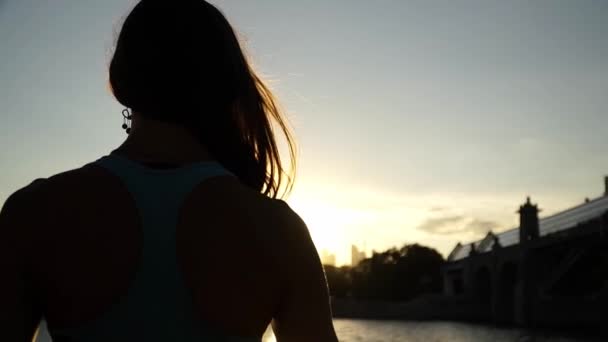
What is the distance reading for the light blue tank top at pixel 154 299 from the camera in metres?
1.12

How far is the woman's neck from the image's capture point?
128 centimetres

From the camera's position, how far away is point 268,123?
1.45 meters

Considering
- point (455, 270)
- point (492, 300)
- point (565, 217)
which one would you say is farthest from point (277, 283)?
point (455, 270)

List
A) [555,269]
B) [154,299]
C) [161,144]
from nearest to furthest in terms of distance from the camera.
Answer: [154,299]
[161,144]
[555,269]

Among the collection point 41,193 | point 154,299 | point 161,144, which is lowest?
point 154,299

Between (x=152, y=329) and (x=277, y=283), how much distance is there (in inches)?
9.5

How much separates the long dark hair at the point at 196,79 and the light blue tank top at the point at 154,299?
0.75 feet

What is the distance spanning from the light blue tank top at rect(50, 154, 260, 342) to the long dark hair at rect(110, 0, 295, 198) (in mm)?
229

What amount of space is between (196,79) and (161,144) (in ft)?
0.51

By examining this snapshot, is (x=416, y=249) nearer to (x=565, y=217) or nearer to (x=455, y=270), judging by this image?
(x=455, y=270)

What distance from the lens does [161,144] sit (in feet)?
4.25

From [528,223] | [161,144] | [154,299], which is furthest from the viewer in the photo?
[528,223]

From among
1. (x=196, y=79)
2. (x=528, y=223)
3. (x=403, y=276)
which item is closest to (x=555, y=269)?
(x=528, y=223)

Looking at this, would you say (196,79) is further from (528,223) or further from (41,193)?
(528,223)
